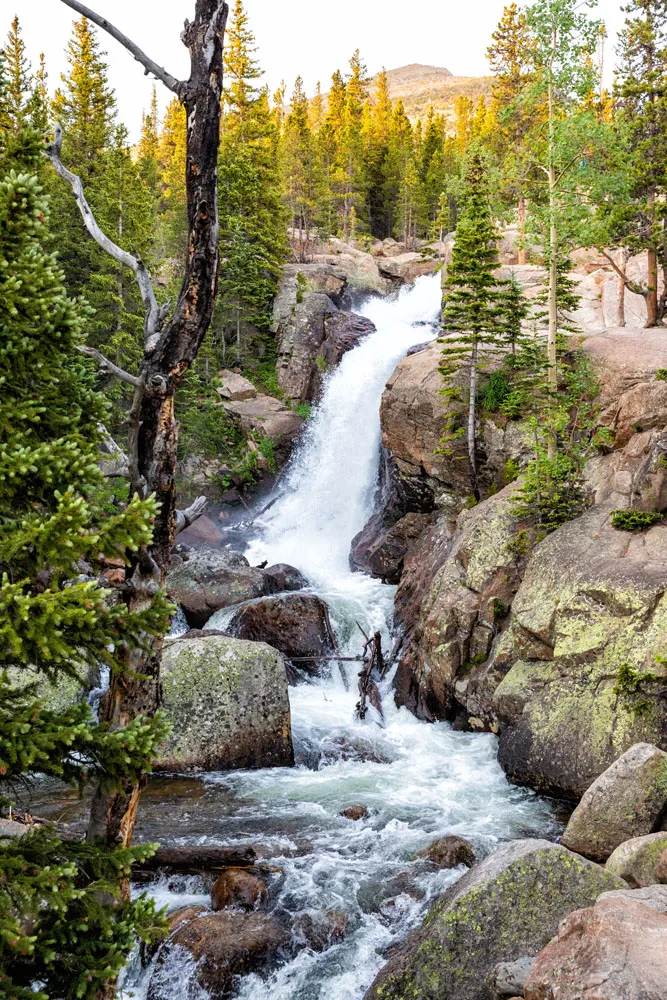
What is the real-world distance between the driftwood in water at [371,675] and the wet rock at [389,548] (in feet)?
15.8

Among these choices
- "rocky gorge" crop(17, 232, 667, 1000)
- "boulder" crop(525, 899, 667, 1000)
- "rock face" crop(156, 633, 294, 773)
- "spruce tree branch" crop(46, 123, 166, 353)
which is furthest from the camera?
"rock face" crop(156, 633, 294, 773)

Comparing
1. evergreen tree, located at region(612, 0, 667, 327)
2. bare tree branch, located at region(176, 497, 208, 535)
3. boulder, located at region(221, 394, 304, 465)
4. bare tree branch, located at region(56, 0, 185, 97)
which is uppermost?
evergreen tree, located at region(612, 0, 667, 327)

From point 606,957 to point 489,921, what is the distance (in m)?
2.65

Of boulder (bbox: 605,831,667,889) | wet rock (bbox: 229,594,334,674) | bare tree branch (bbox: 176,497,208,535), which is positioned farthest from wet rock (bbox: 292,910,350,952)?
wet rock (bbox: 229,594,334,674)

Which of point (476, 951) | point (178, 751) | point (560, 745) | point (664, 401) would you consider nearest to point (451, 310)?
point (664, 401)

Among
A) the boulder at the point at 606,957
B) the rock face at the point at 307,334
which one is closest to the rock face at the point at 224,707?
the boulder at the point at 606,957

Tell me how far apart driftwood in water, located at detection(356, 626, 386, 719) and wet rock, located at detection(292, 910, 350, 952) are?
820cm

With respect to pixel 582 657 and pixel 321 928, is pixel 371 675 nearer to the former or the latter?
pixel 582 657

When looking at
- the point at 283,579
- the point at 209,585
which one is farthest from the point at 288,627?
the point at 283,579

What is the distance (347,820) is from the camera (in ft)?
41.9

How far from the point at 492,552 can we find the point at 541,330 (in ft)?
37.5

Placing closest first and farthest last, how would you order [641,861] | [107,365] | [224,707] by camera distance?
[107,365]
[641,861]
[224,707]

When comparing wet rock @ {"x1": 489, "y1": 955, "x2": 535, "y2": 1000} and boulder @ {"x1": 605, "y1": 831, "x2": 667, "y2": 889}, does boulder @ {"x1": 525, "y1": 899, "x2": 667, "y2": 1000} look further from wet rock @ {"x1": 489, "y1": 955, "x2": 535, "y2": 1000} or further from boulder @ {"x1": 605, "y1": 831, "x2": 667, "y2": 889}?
boulder @ {"x1": 605, "y1": 831, "x2": 667, "y2": 889}

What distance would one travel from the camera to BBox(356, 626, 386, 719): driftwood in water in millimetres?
18047
